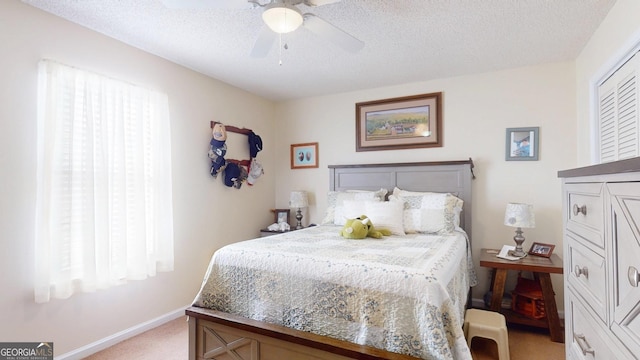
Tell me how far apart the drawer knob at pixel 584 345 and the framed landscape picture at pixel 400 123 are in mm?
2504

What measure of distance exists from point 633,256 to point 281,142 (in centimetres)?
390

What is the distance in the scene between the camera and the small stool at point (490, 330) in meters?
2.02

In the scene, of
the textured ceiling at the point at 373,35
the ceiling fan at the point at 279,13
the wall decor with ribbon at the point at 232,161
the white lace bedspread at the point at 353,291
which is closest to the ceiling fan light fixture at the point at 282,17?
the ceiling fan at the point at 279,13

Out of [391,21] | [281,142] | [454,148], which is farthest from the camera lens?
[281,142]

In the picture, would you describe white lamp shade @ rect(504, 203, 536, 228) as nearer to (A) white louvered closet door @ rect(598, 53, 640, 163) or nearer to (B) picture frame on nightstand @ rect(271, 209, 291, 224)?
(A) white louvered closet door @ rect(598, 53, 640, 163)

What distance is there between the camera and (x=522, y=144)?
3035mm

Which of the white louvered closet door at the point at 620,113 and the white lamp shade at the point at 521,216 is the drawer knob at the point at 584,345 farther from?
the white lamp shade at the point at 521,216

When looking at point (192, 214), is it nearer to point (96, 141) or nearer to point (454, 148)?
point (96, 141)

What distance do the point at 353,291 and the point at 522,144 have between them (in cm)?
248

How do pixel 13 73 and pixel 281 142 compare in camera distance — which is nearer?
pixel 13 73

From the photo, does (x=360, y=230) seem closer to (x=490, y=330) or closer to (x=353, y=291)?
(x=353, y=291)

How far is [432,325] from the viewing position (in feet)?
4.55

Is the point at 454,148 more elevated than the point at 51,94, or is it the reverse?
the point at 51,94

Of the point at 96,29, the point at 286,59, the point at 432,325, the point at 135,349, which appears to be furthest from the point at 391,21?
the point at 135,349
